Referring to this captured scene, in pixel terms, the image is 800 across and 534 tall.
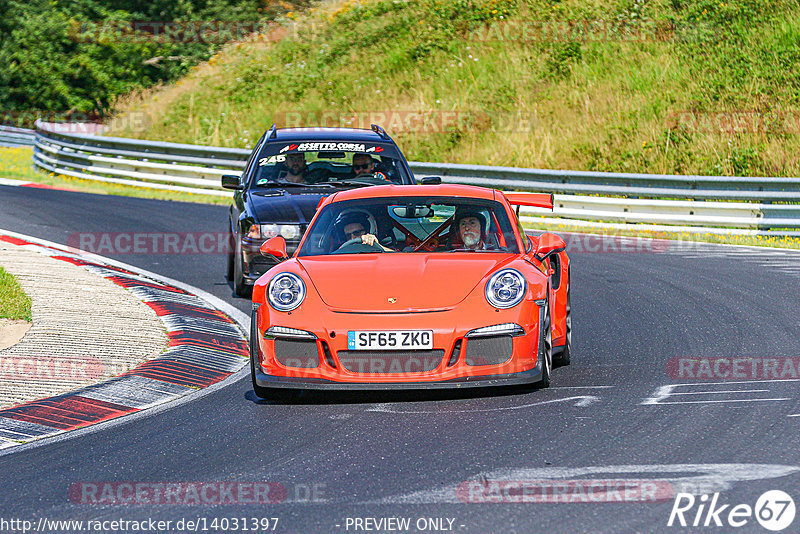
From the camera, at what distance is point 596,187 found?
1995 cm

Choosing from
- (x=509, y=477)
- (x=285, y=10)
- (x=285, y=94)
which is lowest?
(x=509, y=477)

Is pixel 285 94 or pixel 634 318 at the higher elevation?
pixel 285 94

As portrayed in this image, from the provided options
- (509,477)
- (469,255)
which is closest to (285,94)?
(469,255)

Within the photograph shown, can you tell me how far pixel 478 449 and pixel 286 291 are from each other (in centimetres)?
191

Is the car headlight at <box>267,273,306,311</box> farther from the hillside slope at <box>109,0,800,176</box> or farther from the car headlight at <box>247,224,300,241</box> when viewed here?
the hillside slope at <box>109,0,800,176</box>

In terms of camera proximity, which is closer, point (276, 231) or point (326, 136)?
point (276, 231)

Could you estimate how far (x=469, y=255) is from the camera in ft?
26.5

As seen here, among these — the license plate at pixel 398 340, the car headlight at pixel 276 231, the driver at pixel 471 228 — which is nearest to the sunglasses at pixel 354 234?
the driver at pixel 471 228

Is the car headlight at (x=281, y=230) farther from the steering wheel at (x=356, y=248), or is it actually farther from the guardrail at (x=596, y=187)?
the guardrail at (x=596, y=187)

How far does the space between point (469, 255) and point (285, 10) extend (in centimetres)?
3756

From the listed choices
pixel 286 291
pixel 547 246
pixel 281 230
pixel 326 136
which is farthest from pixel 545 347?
pixel 326 136

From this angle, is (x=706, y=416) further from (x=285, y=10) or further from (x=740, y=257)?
(x=285, y=10)

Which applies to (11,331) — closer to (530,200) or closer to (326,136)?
(530,200)

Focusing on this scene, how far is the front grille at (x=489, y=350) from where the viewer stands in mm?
7203
